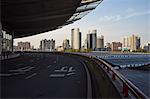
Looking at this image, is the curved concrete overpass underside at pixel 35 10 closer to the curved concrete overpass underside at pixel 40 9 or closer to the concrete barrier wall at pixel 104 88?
the curved concrete overpass underside at pixel 40 9

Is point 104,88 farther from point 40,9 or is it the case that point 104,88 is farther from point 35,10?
point 35,10

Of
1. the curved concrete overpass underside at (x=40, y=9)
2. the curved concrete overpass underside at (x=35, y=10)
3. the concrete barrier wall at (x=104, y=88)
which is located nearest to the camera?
the concrete barrier wall at (x=104, y=88)

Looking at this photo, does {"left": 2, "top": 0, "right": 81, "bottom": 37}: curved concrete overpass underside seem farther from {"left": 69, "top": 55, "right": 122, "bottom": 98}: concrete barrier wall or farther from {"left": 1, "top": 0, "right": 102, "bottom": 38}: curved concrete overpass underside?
{"left": 69, "top": 55, "right": 122, "bottom": 98}: concrete barrier wall


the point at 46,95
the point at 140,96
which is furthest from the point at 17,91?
the point at 140,96

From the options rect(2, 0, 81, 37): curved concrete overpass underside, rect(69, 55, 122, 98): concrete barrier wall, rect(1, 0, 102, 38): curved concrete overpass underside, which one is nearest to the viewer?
rect(69, 55, 122, 98): concrete barrier wall

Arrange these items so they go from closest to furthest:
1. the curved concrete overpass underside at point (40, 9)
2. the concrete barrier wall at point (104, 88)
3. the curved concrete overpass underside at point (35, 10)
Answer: the concrete barrier wall at point (104, 88), the curved concrete overpass underside at point (35, 10), the curved concrete overpass underside at point (40, 9)

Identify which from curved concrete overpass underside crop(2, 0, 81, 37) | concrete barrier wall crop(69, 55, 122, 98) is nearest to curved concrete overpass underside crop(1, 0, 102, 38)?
curved concrete overpass underside crop(2, 0, 81, 37)

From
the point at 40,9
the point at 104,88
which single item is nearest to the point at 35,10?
the point at 40,9

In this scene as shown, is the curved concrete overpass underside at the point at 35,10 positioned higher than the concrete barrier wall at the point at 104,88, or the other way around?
the curved concrete overpass underside at the point at 35,10

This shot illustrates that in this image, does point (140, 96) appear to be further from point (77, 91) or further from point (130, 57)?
point (130, 57)

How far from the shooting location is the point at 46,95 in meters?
11.5

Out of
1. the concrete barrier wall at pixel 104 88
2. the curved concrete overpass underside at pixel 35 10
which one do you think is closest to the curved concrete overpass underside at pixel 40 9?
the curved concrete overpass underside at pixel 35 10

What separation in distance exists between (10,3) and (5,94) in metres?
21.4

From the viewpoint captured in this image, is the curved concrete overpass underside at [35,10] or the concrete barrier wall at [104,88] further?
the curved concrete overpass underside at [35,10]
